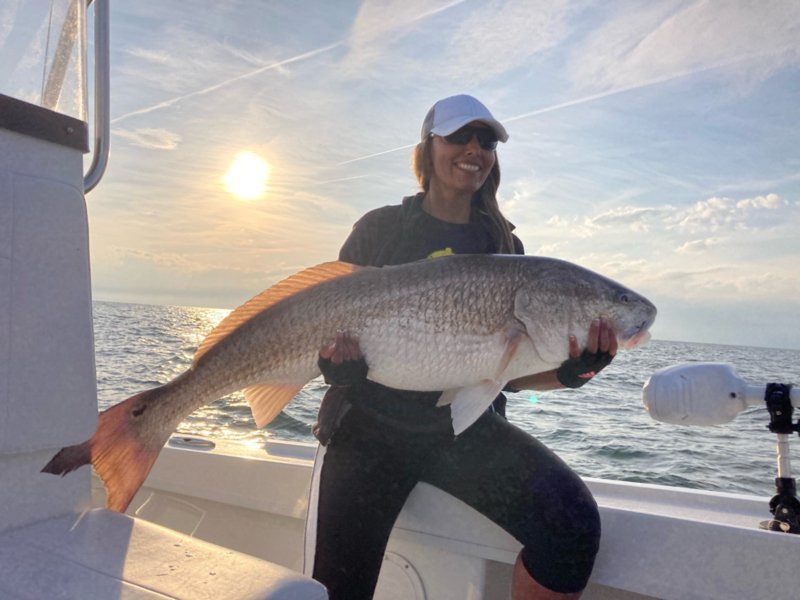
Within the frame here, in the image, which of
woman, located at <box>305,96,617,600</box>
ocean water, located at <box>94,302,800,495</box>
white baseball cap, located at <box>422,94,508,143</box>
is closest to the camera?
woman, located at <box>305,96,617,600</box>

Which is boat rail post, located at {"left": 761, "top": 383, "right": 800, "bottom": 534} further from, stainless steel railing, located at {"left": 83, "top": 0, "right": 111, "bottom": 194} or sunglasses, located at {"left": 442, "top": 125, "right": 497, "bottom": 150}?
stainless steel railing, located at {"left": 83, "top": 0, "right": 111, "bottom": 194}

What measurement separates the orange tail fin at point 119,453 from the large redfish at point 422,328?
29 centimetres

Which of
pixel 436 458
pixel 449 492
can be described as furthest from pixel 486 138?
pixel 449 492

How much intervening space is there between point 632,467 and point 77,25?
20.9ft

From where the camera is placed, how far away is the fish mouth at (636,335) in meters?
2.63

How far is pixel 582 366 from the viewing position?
2.56m

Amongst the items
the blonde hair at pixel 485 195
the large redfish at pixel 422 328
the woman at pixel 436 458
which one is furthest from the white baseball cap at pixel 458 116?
the large redfish at pixel 422 328

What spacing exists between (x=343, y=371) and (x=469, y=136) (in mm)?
1421

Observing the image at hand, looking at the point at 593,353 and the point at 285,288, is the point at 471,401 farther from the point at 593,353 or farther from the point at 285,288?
the point at 285,288

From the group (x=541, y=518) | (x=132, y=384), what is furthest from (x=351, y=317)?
(x=132, y=384)

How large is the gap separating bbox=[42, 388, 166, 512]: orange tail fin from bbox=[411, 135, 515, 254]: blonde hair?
6.24ft

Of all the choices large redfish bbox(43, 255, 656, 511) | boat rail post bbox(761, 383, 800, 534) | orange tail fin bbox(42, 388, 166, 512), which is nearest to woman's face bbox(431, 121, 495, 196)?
large redfish bbox(43, 255, 656, 511)

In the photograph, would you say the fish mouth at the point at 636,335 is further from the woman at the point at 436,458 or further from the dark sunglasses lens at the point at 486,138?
the dark sunglasses lens at the point at 486,138

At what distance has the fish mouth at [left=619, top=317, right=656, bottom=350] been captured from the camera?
263cm
